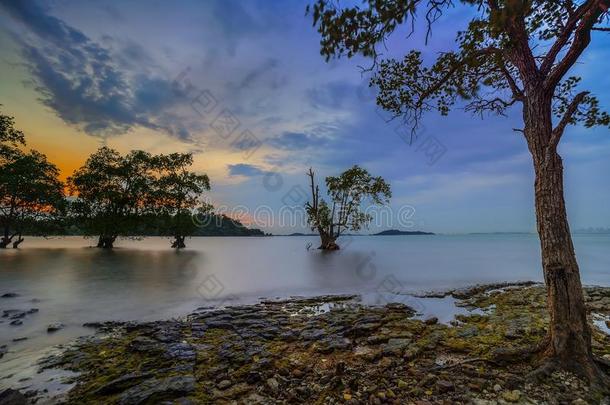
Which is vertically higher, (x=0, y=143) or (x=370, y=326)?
(x=0, y=143)

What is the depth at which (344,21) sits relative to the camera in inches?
196

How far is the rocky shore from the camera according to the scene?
465 centimetres

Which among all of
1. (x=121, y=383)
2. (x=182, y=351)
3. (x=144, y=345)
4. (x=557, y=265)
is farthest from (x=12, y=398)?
(x=557, y=265)

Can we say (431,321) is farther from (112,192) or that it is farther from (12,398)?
(112,192)

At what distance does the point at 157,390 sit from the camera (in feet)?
15.9

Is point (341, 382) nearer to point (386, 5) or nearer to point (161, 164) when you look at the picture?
point (386, 5)

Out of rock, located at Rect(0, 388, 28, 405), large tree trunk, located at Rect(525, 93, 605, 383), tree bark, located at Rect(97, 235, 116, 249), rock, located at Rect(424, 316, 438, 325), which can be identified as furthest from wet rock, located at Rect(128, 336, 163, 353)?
tree bark, located at Rect(97, 235, 116, 249)

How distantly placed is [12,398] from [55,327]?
18.8 ft

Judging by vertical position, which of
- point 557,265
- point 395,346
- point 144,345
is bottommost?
point 144,345

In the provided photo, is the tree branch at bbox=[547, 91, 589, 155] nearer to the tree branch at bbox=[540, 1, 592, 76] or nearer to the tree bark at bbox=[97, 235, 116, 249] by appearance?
the tree branch at bbox=[540, 1, 592, 76]

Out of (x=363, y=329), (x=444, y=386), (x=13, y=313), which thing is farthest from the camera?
(x=13, y=313)

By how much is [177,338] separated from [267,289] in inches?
410

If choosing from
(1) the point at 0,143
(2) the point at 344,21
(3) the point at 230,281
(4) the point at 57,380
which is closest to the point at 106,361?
(4) the point at 57,380

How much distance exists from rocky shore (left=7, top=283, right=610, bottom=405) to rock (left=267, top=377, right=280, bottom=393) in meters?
0.02
